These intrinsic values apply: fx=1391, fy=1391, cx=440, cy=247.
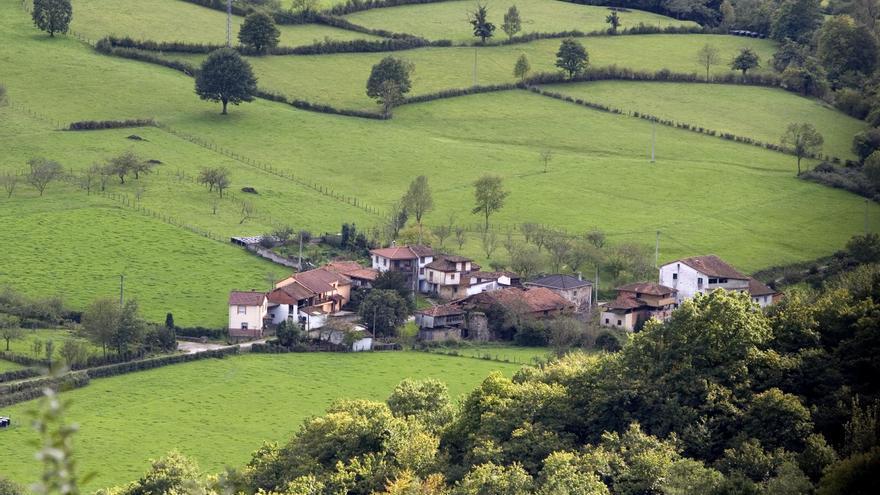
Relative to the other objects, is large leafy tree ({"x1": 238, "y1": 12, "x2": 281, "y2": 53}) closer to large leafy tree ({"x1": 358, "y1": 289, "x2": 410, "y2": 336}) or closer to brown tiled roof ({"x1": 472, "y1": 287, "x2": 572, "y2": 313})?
brown tiled roof ({"x1": 472, "y1": 287, "x2": 572, "y2": 313})

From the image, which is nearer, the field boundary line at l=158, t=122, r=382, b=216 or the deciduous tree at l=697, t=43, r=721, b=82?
the field boundary line at l=158, t=122, r=382, b=216

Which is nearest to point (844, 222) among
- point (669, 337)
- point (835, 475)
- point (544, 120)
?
point (544, 120)

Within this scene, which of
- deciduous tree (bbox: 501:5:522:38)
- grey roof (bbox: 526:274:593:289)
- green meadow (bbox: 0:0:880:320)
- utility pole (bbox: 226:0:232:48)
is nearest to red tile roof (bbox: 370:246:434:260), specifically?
green meadow (bbox: 0:0:880:320)

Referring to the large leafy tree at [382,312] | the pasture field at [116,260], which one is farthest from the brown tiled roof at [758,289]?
the pasture field at [116,260]

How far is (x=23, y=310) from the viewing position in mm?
76438

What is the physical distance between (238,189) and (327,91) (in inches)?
1025

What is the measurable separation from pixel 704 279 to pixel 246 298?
94.7 feet

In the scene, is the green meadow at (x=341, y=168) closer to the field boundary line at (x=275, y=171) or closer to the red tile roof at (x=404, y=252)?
the field boundary line at (x=275, y=171)

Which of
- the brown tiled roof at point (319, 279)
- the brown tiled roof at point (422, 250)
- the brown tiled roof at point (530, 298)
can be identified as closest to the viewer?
the brown tiled roof at point (319, 279)

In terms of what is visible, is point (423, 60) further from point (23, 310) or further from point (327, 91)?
point (23, 310)

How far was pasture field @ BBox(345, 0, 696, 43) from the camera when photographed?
140 metres

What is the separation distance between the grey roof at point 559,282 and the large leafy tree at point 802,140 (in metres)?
33.2

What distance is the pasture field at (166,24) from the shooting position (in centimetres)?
13050

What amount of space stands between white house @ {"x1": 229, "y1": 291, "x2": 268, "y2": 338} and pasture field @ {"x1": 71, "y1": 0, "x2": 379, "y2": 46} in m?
55.9
